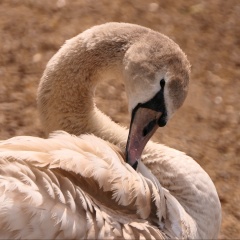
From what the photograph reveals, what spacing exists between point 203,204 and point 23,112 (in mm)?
1507

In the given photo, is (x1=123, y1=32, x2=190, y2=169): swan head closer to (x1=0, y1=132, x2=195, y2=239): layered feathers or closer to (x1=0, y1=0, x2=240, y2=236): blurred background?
(x1=0, y1=132, x2=195, y2=239): layered feathers

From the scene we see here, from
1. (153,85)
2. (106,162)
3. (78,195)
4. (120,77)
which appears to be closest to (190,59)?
(120,77)

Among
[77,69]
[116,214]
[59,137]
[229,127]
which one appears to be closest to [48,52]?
[229,127]

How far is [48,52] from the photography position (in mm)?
4340

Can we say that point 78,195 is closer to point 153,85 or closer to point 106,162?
point 106,162

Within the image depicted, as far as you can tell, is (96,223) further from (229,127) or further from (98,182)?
(229,127)

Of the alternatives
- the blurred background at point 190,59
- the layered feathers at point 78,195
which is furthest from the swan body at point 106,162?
the blurred background at point 190,59

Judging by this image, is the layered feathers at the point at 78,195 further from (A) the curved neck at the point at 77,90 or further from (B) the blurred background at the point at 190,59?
(B) the blurred background at the point at 190,59

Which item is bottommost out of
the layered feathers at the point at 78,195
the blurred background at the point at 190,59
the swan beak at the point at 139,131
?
the blurred background at the point at 190,59

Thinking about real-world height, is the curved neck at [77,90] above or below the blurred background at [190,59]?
above

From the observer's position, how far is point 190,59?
4.44m

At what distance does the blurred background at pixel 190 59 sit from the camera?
3.85m

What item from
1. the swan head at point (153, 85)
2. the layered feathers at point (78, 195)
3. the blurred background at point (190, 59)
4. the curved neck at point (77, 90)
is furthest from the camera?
the blurred background at point (190, 59)

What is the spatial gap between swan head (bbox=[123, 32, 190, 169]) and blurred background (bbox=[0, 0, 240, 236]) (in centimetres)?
106
